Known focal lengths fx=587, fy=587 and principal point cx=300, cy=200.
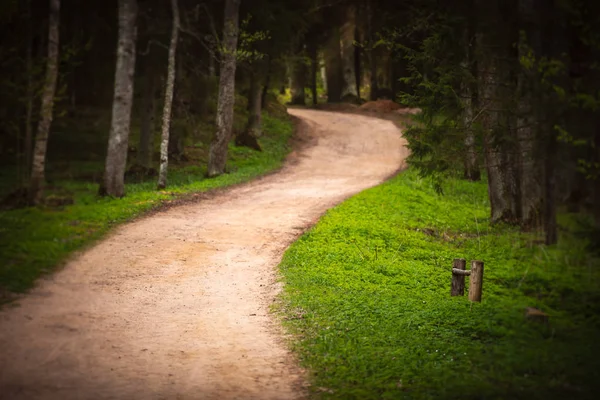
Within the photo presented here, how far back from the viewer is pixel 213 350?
7.99 metres

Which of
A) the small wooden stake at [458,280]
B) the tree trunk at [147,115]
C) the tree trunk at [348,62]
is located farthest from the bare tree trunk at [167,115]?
the tree trunk at [348,62]

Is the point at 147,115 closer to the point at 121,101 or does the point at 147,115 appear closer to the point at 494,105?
the point at 121,101

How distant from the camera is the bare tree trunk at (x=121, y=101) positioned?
18.1 metres

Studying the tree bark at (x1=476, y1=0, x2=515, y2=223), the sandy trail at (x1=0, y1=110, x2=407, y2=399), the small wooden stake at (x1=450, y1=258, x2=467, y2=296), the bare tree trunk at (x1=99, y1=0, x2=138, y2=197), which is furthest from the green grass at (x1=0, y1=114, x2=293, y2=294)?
the tree bark at (x1=476, y1=0, x2=515, y2=223)

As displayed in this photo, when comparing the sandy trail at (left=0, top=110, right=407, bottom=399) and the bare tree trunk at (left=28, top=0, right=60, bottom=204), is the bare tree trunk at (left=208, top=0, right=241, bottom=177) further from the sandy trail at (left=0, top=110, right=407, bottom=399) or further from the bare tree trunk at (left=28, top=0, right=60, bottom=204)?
the bare tree trunk at (left=28, top=0, right=60, bottom=204)

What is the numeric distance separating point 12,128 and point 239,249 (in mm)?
6362

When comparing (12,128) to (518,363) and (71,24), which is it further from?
(71,24)

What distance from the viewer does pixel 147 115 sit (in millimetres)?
23875

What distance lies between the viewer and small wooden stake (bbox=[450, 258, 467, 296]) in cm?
1045

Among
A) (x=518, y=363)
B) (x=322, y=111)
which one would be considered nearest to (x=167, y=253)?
(x=518, y=363)

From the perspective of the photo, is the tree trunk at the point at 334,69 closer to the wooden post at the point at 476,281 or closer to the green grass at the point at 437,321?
the green grass at the point at 437,321

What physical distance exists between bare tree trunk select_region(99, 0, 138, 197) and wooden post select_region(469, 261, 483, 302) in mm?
12085

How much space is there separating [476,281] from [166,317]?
16.9ft

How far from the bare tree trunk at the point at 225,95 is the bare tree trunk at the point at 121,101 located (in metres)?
5.21
